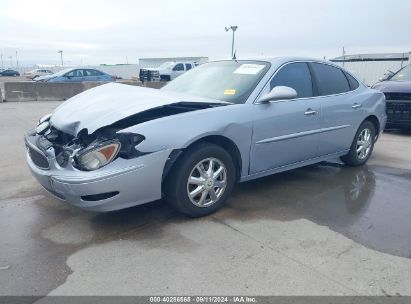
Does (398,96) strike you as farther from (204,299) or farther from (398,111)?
(204,299)

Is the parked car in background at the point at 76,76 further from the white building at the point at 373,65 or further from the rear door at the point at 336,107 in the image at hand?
the rear door at the point at 336,107

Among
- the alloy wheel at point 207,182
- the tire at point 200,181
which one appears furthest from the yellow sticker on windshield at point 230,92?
the alloy wheel at point 207,182

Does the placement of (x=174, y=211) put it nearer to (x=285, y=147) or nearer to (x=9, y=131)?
(x=285, y=147)

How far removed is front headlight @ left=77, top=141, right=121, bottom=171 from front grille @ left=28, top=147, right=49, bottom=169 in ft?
1.48

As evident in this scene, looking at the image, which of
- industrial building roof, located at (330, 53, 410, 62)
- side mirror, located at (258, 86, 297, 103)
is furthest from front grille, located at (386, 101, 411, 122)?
industrial building roof, located at (330, 53, 410, 62)

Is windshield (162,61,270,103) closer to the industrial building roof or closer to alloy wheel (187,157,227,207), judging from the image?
alloy wheel (187,157,227,207)

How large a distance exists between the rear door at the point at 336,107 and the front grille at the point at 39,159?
315 cm

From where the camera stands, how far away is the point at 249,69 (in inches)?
174

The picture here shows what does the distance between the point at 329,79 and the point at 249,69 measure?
A: 1.27m

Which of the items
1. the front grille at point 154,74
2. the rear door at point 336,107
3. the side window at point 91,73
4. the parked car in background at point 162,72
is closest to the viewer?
the rear door at point 336,107

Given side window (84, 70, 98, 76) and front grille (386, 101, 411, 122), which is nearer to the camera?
front grille (386, 101, 411, 122)

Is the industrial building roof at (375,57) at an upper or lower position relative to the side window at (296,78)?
upper

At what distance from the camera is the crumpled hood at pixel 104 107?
3.42m

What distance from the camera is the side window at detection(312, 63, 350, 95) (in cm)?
486
